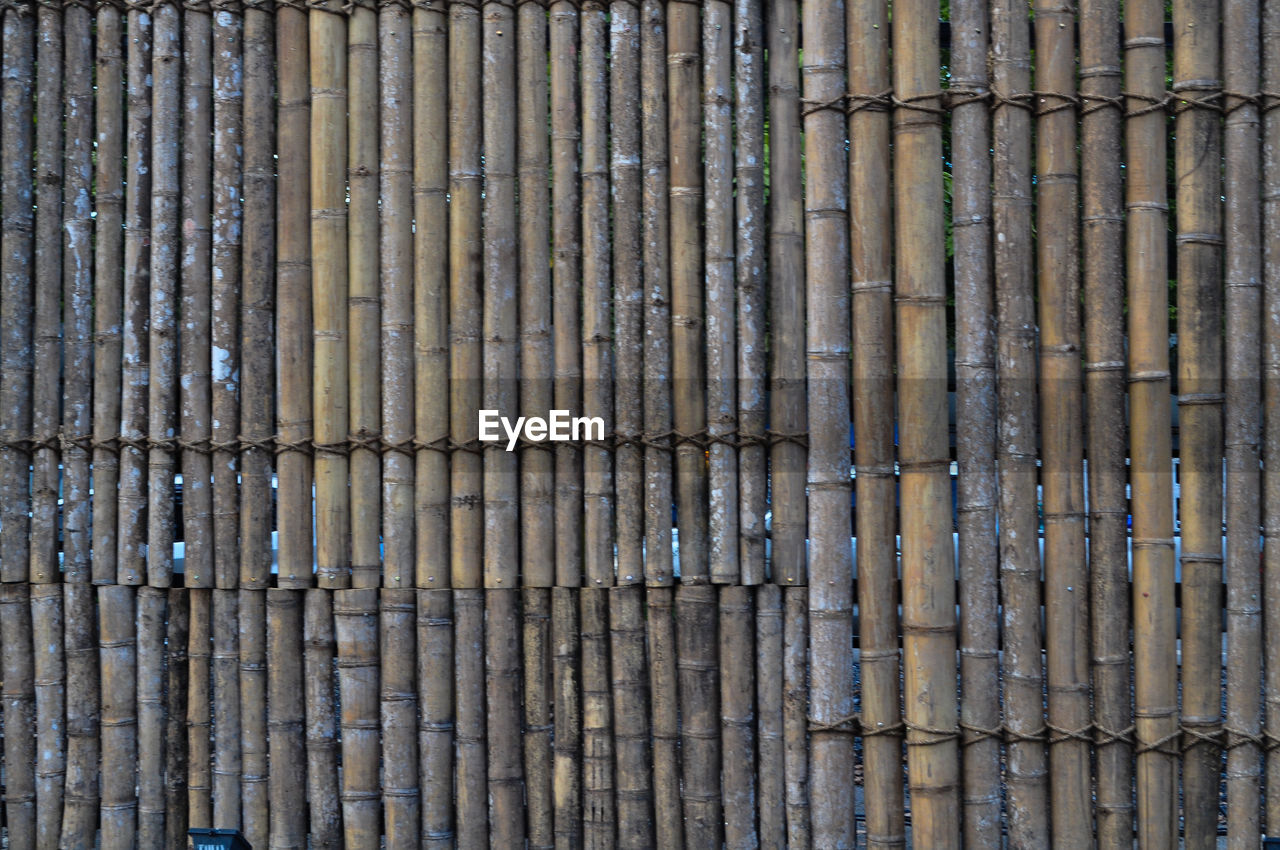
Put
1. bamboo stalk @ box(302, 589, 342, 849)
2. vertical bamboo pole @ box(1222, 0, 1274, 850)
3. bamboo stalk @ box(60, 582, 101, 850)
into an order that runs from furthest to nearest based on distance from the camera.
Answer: bamboo stalk @ box(60, 582, 101, 850), bamboo stalk @ box(302, 589, 342, 849), vertical bamboo pole @ box(1222, 0, 1274, 850)

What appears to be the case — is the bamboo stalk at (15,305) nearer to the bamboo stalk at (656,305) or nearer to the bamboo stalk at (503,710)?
the bamboo stalk at (503,710)

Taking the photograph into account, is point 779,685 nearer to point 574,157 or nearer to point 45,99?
point 574,157

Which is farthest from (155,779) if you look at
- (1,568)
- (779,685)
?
(779,685)

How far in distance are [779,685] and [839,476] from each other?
2.59 feet

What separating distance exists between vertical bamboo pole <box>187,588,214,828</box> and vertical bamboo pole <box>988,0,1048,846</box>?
2.94 metres

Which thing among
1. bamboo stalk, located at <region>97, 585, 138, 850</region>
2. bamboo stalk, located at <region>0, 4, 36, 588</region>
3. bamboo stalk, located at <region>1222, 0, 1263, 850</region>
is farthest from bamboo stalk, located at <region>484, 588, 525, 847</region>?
bamboo stalk, located at <region>1222, 0, 1263, 850</region>

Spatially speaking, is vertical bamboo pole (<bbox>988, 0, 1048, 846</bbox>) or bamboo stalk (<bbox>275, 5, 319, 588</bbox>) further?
bamboo stalk (<bbox>275, 5, 319, 588</bbox>)

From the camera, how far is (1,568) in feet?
11.6

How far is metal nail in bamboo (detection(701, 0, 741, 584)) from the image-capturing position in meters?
3.31

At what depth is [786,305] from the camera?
11.0 ft

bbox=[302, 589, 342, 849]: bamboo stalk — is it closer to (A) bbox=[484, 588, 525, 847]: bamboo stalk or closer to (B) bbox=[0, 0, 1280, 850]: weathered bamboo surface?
(B) bbox=[0, 0, 1280, 850]: weathered bamboo surface

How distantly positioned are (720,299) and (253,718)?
2.34 m

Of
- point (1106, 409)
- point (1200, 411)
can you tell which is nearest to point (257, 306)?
point (1106, 409)

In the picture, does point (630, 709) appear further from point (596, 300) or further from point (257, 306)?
point (257, 306)
